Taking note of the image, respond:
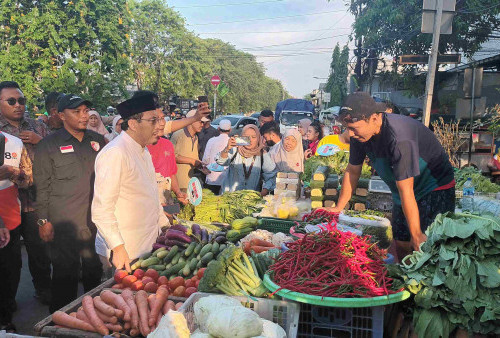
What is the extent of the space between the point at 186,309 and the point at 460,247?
1.70 meters

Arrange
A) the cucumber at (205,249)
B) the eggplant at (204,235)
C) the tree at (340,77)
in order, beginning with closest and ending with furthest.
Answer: the cucumber at (205,249)
the eggplant at (204,235)
the tree at (340,77)

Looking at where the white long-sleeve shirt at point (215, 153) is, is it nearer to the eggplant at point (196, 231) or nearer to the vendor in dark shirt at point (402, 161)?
the eggplant at point (196, 231)

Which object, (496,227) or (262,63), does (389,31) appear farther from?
(262,63)

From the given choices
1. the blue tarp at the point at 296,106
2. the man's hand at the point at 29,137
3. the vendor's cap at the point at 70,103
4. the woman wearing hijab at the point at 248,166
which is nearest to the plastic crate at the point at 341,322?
the vendor's cap at the point at 70,103

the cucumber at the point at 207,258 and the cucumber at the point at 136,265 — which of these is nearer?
the cucumber at the point at 136,265

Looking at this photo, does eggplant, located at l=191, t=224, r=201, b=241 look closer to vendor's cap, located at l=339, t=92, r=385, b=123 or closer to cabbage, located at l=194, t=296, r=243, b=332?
cabbage, located at l=194, t=296, r=243, b=332

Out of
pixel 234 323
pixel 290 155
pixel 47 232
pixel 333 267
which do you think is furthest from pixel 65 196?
pixel 290 155

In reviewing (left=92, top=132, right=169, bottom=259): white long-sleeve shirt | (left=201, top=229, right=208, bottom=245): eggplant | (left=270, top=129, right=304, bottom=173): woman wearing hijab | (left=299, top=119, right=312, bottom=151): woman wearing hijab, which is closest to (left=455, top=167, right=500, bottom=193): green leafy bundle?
(left=270, top=129, right=304, bottom=173): woman wearing hijab

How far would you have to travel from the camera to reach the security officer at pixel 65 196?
4.01 metres

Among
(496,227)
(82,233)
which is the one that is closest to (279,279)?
(496,227)

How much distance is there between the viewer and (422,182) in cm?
366

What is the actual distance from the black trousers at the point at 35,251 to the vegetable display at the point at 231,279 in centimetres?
343

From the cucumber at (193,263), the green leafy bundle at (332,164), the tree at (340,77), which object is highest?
the tree at (340,77)

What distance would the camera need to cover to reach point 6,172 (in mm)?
4070
